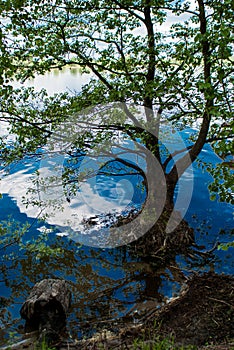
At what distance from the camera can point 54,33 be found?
24.1 feet

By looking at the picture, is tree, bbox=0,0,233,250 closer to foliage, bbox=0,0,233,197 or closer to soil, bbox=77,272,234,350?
foliage, bbox=0,0,233,197

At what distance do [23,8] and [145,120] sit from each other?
10.4 ft

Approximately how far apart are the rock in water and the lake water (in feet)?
0.47

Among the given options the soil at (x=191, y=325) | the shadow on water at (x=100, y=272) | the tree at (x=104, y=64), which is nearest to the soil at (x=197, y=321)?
the soil at (x=191, y=325)

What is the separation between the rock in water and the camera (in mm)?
5566

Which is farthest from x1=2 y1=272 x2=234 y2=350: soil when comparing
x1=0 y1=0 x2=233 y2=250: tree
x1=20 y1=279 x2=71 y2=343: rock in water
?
x1=0 y1=0 x2=233 y2=250: tree

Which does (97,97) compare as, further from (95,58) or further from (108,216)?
(108,216)

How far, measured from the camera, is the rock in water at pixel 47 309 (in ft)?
18.3

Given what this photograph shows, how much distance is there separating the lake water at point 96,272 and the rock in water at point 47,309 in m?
0.14

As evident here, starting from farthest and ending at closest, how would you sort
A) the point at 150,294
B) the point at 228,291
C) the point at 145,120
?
the point at 145,120
the point at 150,294
the point at 228,291

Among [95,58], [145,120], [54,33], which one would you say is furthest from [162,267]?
[54,33]

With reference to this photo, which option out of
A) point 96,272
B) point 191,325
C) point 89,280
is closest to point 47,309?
point 89,280

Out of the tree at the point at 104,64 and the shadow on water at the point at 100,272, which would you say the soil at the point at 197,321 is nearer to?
the shadow on water at the point at 100,272

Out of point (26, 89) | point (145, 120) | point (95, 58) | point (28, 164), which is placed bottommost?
point (28, 164)
